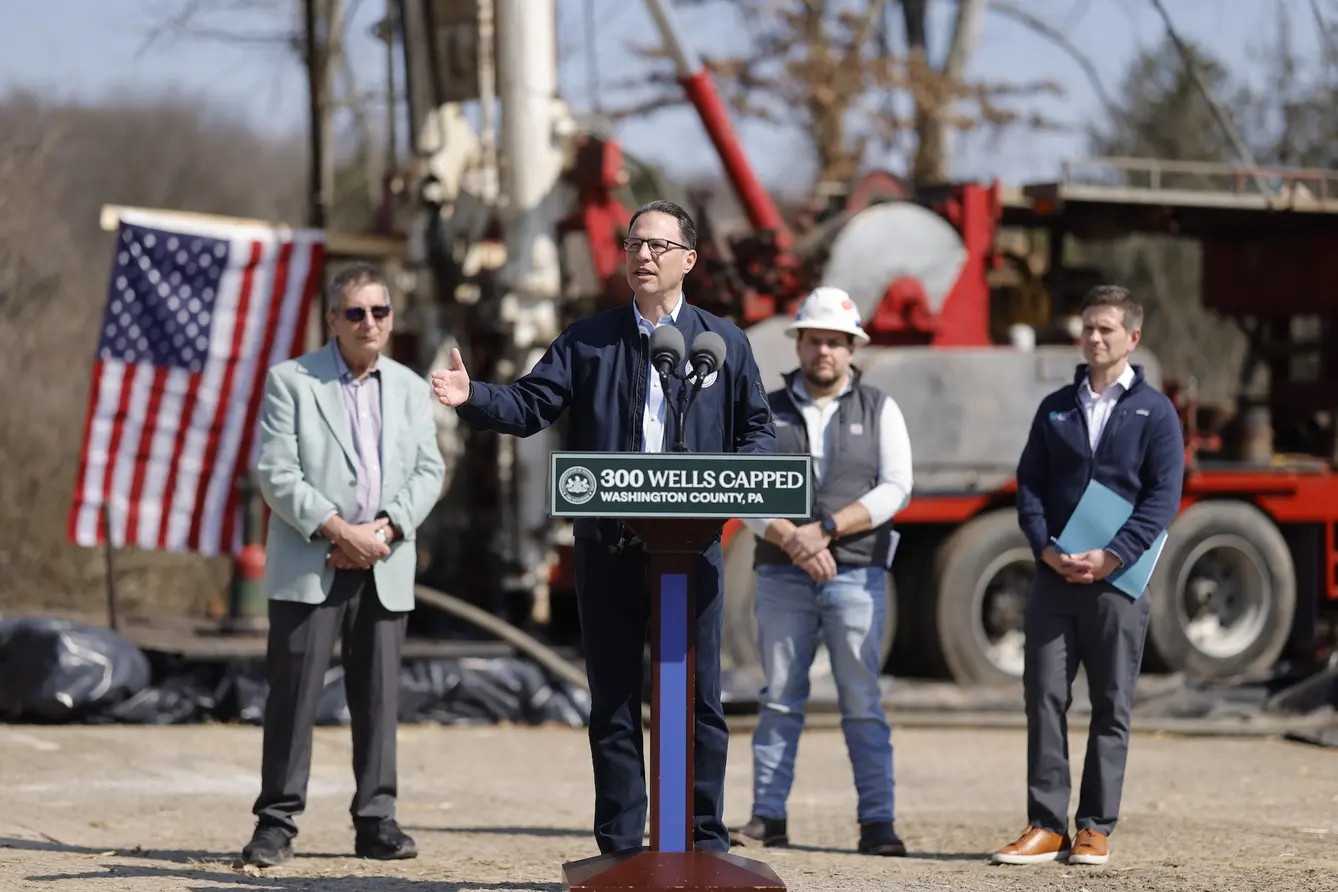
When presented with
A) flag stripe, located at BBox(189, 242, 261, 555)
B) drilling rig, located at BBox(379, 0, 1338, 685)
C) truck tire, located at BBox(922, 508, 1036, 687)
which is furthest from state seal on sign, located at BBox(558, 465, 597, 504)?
flag stripe, located at BBox(189, 242, 261, 555)

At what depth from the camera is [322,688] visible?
7.53 meters

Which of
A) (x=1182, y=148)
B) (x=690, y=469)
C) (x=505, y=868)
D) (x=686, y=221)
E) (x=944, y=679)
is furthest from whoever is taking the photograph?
(x=1182, y=148)

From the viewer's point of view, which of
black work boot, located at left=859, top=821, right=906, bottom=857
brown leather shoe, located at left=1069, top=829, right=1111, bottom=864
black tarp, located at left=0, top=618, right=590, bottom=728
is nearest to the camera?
brown leather shoe, located at left=1069, top=829, right=1111, bottom=864

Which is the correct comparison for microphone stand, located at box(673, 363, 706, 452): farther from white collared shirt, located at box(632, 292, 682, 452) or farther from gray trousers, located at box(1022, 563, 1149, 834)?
gray trousers, located at box(1022, 563, 1149, 834)

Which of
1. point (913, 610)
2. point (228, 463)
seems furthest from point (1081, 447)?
point (228, 463)

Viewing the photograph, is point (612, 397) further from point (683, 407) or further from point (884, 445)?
point (884, 445)

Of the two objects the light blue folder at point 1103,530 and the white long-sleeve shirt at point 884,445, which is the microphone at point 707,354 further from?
the white long-sleeve shirt at point 884,445

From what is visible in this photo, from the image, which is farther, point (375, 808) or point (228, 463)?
point (228, 463)

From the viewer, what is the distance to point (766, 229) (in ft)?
43.5

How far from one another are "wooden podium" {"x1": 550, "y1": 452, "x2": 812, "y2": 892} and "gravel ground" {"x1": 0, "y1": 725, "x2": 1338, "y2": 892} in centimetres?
94

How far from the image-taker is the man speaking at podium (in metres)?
6.05

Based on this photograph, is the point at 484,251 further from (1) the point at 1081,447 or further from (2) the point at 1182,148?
(2) the point at 1182,148

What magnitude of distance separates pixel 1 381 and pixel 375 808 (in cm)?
1101

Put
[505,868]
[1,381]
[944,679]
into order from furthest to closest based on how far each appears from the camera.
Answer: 1. [1,381]
2. [944,679]
3. [505,868]
